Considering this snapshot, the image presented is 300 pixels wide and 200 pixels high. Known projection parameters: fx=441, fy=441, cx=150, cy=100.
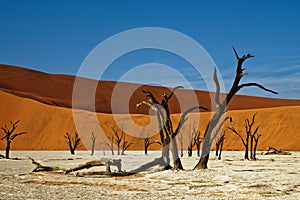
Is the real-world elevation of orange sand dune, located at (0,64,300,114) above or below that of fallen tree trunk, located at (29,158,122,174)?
above

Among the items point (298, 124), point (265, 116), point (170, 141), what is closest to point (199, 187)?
point (170, 141)

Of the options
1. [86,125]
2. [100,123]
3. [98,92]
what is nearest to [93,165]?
[86,125]

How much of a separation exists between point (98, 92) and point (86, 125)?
53.5 m

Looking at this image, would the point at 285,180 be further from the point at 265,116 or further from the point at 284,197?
the point at 265,116

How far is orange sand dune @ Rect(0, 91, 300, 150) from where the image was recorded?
225ft

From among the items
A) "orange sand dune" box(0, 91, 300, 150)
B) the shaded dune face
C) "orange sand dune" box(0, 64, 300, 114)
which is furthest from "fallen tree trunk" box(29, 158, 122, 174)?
"orange sand dune" box(0, 64, 300, 114)

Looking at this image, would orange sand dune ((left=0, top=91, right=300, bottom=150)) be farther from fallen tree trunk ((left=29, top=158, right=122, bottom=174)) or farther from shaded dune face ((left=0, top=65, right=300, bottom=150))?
fallen tree trunk ((left=29, top=158, right=122, bottom=174))

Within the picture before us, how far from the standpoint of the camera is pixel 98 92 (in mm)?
130000

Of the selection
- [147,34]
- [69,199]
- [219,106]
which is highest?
[147,34]

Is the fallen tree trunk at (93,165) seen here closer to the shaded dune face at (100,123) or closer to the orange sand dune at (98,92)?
the shaded dune face at (100,123)

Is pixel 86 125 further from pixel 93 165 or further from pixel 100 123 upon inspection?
pixel 93 165

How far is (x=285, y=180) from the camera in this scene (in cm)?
1573

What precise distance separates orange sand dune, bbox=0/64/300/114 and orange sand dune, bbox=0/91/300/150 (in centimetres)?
2397

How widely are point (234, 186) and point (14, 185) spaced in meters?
7.00
